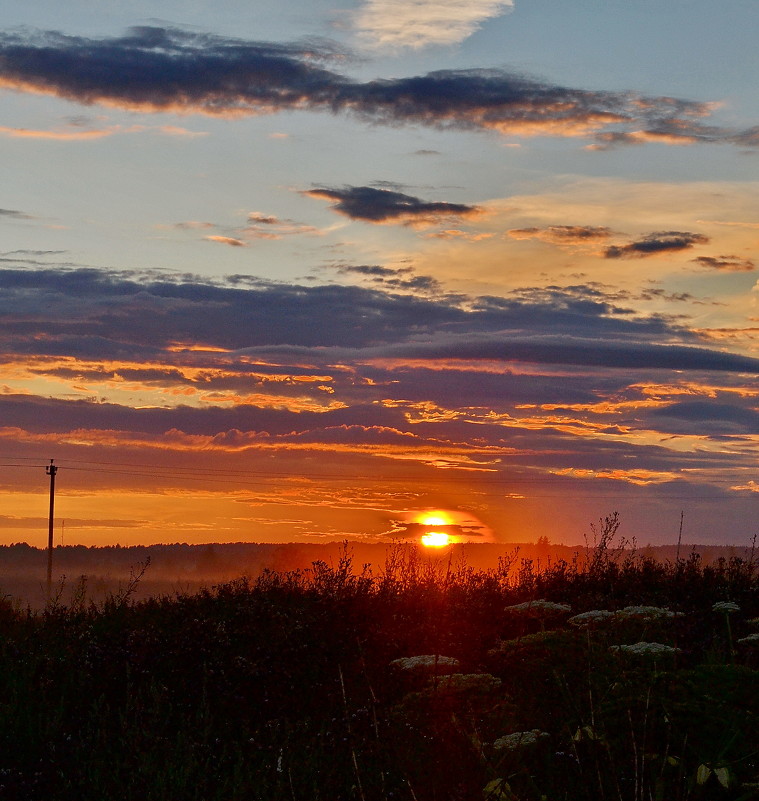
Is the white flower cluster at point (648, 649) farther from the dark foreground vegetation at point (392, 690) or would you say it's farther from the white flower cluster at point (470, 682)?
the white flower cluster at point (470, 682)

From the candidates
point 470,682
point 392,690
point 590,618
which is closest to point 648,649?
point 470,682

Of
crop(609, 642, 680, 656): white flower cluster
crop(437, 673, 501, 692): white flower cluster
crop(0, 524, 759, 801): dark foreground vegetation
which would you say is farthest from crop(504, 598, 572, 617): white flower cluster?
crop(609, 642, 680, 656): white flower cluster

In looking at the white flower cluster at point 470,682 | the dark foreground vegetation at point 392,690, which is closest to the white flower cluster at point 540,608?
the dark foreground vegetation at point 392,690

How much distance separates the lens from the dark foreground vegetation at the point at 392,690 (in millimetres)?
6555

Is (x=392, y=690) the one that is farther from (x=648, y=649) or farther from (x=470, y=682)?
(x=648, y=649)

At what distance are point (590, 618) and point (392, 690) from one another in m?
2.21

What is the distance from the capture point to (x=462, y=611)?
42.1ft

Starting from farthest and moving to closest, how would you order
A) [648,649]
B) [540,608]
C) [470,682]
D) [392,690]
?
[540,608]
[392,690]
[470,682]
[648,649]

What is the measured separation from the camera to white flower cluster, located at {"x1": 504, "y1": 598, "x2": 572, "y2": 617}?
33.4 feet

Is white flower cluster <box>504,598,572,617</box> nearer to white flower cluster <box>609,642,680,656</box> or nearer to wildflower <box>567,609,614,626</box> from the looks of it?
wildflower <box>567,609,614,626</box>

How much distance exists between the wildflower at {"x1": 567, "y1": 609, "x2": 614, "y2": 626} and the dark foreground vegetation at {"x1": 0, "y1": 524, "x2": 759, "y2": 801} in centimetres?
4

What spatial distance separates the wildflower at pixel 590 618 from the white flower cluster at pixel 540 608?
15cm

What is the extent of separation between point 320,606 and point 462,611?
1963mm

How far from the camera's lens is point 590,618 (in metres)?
9.82
